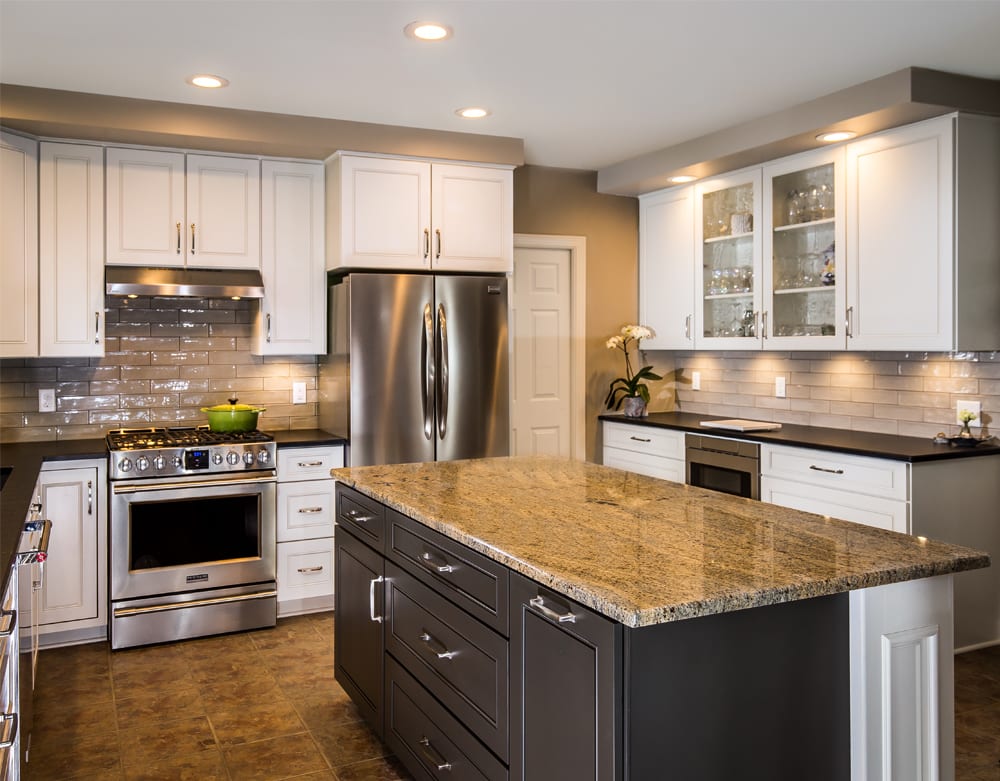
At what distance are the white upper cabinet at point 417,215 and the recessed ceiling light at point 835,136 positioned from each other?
1.65 m

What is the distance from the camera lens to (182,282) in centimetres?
432

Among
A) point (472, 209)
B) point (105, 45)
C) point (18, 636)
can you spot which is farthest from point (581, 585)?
point (472, 209)

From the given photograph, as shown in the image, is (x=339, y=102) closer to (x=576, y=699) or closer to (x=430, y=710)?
(x=430, y=710)

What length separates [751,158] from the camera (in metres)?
4.66

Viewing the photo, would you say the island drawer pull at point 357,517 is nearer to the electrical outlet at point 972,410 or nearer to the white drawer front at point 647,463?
the white drawer front at point 647,463

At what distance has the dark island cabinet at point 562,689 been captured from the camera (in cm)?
167

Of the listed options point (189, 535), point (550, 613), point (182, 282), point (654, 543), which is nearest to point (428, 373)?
point (182, 282)

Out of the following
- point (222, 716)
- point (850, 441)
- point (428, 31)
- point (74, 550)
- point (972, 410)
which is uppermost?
point (428, 31)

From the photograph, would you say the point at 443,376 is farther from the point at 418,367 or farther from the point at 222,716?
the point at 222,716

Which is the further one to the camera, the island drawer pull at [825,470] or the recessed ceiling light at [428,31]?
the island drawer pull at [825,470]

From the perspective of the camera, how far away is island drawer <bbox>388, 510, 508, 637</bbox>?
2127 mm

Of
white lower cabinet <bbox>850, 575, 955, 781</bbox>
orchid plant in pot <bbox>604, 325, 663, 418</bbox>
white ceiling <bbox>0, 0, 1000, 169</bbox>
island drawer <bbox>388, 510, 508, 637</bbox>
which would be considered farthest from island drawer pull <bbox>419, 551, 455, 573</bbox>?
orchid plant in pot <bbox>604, 325, 663, 418</bbox>

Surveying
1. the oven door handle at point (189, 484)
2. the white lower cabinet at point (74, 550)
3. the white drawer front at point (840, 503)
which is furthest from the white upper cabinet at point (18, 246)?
the white drawer front at point (840, 503)

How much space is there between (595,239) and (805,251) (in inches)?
60.3
